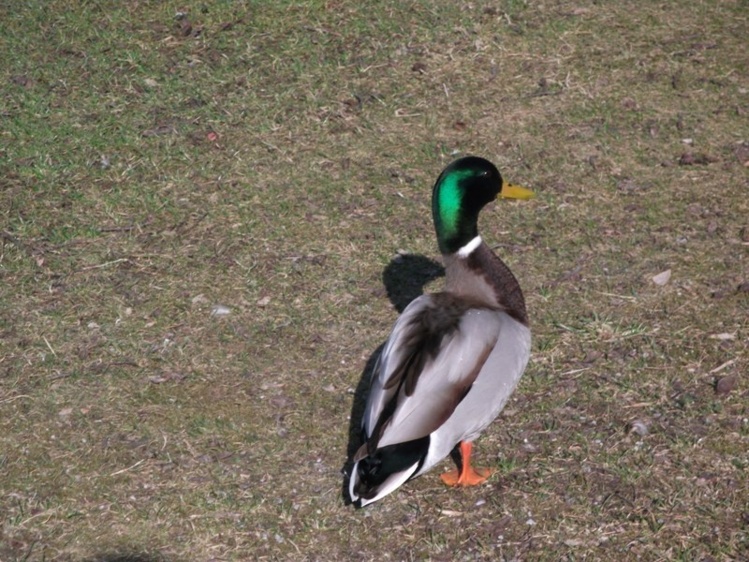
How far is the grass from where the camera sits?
3607mm

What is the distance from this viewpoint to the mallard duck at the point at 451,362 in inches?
131

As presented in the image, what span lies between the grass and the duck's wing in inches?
16.3

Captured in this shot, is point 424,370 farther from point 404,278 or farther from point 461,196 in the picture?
point 404,278

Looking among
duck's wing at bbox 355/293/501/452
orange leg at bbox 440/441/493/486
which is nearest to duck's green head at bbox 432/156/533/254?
duck's wing at bbox 355/293/501/452

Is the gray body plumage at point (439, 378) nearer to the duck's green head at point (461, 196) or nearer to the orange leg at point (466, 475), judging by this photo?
the orange leg at point (466, 475)

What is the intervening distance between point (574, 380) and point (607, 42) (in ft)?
9.68

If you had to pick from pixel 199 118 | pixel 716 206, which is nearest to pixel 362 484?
pixel 716 206

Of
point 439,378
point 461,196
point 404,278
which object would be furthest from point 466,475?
point 404,278

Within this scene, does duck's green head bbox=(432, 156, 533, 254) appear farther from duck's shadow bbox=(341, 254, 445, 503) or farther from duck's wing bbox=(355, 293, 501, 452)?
duck's shadow bbox=(341, 254, 445, 503)

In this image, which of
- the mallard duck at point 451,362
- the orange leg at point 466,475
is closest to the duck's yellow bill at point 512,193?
the mallard duck at point 451,362

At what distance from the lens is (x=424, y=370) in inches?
136

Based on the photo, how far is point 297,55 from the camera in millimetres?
6285

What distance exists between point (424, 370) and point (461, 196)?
2.71 ft

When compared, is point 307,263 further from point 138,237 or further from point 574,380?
point 574,380
